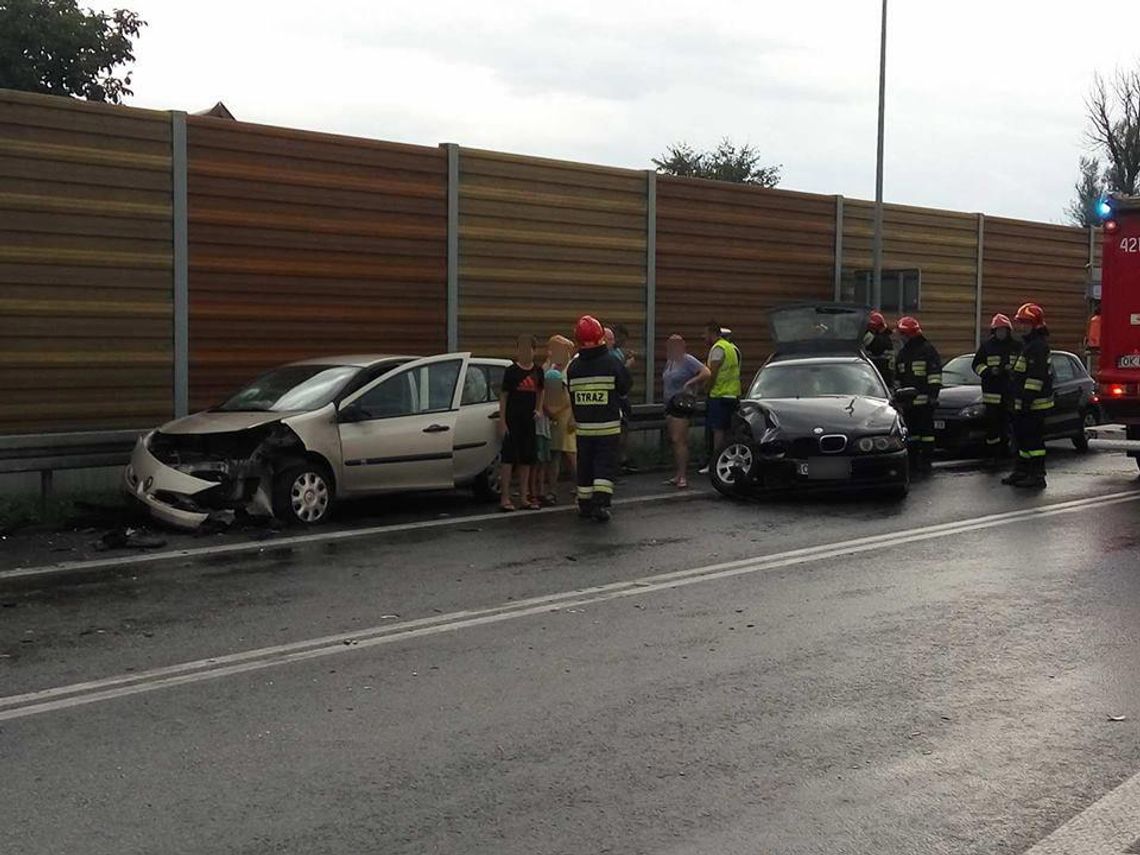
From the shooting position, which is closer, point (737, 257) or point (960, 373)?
point (960, 373)

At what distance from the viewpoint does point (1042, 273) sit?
27.2 metres

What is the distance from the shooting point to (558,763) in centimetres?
529

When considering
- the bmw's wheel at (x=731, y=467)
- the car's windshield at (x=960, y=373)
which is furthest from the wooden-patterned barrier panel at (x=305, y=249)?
the car's windshield at (x=960, y=373)

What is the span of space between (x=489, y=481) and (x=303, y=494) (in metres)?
2.27

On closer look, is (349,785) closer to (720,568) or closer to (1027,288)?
(720,568)

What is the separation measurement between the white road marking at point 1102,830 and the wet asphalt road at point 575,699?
7cm

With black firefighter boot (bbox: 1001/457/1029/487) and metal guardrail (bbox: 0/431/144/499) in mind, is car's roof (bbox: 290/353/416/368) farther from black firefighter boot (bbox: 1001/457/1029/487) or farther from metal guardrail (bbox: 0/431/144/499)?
black firefighter boot (bbox: 1001/457/1029/487)

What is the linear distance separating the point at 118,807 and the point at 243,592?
398cm

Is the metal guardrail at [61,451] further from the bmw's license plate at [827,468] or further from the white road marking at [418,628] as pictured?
the bmw's license plate at [827,468]

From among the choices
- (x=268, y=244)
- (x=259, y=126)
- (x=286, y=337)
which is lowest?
(x=286, y=337)

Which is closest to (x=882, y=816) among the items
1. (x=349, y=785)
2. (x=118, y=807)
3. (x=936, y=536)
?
(x=349, y=785)

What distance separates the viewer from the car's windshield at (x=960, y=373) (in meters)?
19.4

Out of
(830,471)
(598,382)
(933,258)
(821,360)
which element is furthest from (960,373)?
(598,382)

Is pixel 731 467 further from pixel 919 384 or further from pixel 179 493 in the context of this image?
pixel 179 493
